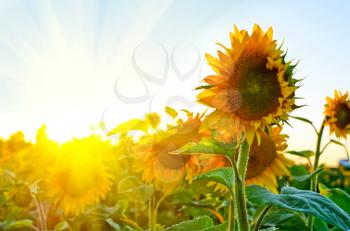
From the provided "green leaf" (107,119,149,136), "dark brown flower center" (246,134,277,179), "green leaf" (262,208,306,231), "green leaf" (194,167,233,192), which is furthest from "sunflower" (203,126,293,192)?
"green leaf" (194,167,233,192)

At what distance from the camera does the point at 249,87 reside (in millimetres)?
2006

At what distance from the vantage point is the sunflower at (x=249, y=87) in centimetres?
190

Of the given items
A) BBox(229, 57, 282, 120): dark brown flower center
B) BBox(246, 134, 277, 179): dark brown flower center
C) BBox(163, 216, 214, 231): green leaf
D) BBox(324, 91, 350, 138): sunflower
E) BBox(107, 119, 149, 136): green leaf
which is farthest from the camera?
BBox(324, 91, 350, 138): sunflower

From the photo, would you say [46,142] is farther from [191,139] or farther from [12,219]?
[191,139]

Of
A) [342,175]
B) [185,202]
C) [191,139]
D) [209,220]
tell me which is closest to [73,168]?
[185,202]

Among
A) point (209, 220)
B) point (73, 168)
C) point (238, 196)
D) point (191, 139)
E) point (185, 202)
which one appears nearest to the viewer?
point (238, 196)

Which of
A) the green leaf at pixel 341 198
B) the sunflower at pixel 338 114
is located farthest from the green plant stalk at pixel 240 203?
the sunflower at pixel 338 114

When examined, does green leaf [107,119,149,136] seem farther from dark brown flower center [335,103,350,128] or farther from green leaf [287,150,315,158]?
dark brown flower center [335,103,350,128]

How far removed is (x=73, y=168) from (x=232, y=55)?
1.67 metres

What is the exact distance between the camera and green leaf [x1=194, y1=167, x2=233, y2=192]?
1534mm

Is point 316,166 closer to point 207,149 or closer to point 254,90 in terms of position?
point 254,90

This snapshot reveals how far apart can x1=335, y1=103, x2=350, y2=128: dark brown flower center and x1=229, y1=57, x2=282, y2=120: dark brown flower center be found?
1826 mm

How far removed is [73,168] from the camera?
3230 mm

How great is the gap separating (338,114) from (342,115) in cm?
3
